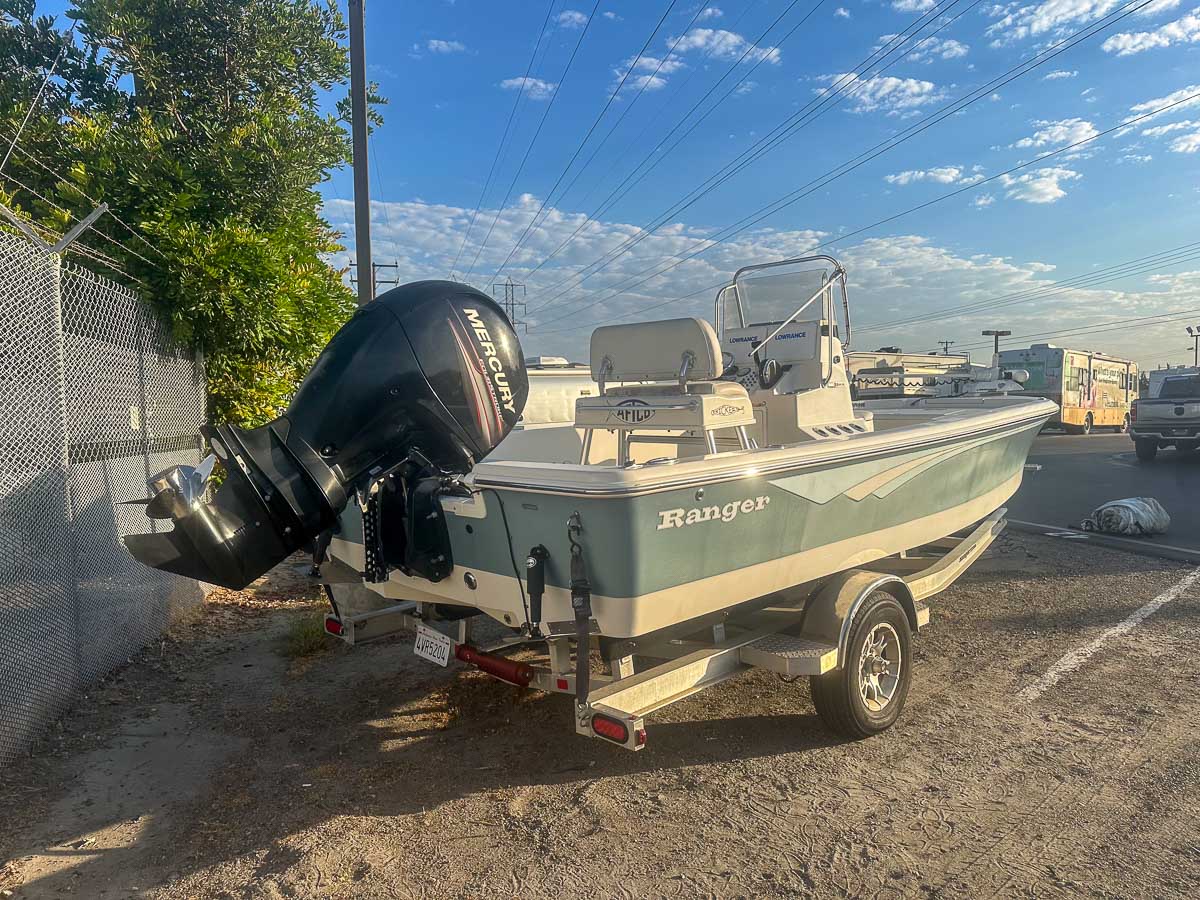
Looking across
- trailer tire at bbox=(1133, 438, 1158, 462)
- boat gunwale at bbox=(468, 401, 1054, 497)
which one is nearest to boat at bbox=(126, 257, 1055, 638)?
boat gunwale at bbox=(468, 401, 1054, 497)

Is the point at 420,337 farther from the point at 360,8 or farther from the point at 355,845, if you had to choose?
the point at 360,8

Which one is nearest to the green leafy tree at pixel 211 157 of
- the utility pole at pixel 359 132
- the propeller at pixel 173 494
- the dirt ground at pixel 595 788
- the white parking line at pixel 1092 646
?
the utility pole at pixel 359 132

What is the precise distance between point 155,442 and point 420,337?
3267 mm

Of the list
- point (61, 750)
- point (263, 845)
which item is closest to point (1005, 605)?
point (263, 845)

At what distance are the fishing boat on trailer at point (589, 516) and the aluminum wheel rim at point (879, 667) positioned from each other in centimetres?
2

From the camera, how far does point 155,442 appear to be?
231 inches

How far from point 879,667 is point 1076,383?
28.8 meters

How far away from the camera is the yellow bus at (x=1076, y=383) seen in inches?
1084

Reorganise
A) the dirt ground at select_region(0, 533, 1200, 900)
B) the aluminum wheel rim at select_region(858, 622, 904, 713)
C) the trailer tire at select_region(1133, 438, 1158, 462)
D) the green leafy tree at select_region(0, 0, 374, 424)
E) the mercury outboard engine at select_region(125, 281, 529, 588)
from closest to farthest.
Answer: the dirt ground at select_region(0, 533, 1200, 900), the mercury outboard engine at select_region(125, 281, 529, 588), the aluminum wheel rim at select_region(858, 622, 904, 713), the green leafy tree at select_region(0, 0, 374, 424), the trailer tire at select_region(1133, 438, 1158, 462)

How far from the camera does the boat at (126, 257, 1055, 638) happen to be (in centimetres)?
314

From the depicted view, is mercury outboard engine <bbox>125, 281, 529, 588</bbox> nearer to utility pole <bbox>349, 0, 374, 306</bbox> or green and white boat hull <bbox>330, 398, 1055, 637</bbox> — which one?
green and white boat hull <bbox>330, 398, 1055, 637</bbox>

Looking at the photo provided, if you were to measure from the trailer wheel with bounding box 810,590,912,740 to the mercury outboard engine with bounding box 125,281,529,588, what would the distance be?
6.58 ft

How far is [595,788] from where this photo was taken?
11.9 ft

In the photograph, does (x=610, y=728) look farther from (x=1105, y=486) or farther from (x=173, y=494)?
(x=1105, y=486)
